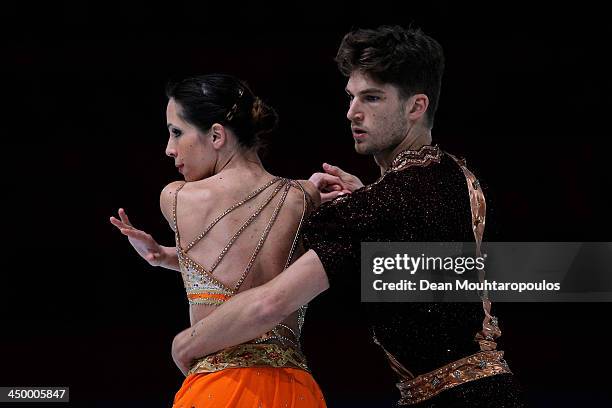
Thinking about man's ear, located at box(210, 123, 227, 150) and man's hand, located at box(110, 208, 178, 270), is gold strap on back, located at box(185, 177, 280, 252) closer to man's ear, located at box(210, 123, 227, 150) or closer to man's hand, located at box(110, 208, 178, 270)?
man's ear, located at box(210, 123, 227, 150)

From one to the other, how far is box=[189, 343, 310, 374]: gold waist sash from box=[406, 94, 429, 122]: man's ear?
0.63 metres

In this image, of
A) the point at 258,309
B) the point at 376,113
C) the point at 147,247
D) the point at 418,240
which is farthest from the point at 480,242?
the point at 147,247

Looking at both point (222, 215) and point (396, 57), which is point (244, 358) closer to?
point (222, 215)

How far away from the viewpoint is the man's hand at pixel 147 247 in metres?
2.48

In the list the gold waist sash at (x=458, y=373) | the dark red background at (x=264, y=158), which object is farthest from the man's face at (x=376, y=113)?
the dark red background at (x=264, y=158)

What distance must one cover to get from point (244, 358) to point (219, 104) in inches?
25.0

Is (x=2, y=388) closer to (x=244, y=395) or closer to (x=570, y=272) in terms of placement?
(x=244, y=395)

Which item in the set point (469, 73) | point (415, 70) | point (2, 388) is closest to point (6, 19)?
point (2, 388)

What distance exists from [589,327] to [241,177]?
2410mm

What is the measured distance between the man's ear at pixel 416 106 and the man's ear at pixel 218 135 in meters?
0.49

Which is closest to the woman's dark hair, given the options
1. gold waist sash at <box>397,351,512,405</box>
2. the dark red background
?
gold waist sash at <box>397,351,512,405</box>

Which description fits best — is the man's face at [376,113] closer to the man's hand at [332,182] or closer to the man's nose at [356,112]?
the man's nose at [356,112]

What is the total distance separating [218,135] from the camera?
7.70 feet

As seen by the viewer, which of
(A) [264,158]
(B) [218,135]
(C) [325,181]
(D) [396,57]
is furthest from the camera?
(A) [264,158]
